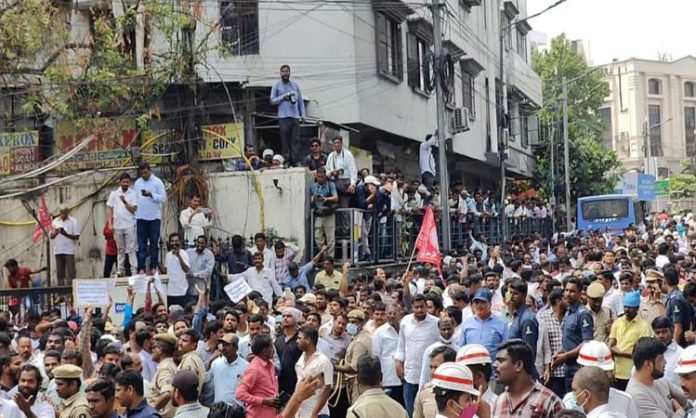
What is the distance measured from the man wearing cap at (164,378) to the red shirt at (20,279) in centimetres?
1014

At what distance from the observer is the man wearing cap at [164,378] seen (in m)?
8.61

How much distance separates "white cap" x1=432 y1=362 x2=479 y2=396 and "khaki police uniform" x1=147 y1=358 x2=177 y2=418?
10.8 feet

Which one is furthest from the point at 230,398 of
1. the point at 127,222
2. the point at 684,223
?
the point at 684,223

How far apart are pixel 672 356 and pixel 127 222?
34.9ft

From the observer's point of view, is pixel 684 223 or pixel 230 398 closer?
pixel 230 398

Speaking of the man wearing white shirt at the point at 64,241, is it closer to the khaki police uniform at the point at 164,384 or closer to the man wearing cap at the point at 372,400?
the khaki police uniform at the point at 164,384

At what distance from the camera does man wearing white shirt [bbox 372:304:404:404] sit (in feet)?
35.9

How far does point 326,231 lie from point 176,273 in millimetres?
3688

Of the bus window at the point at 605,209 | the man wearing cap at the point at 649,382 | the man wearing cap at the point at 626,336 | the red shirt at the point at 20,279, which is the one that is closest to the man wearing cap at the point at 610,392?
the man wearing cap at the point at 649,382

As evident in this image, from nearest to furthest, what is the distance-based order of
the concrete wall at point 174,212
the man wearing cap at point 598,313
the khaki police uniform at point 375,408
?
the khaki police uniform at point 375,408 → the man wearing cap at point 598,313 → the concrete wall at point 174,212

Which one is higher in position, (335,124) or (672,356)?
(335,124)

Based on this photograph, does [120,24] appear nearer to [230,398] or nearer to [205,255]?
[205,255]

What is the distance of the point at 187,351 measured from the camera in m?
9.33

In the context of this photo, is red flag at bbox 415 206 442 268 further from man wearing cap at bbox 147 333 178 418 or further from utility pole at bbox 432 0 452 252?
man wearing cap at bbox 147 333 178 418
